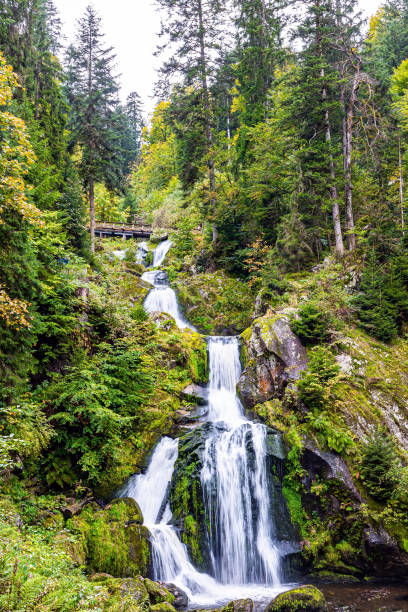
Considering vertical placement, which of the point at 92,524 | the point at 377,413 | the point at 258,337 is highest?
the point at 258,337

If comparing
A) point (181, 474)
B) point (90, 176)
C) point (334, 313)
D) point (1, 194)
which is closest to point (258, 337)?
point (334, 313)

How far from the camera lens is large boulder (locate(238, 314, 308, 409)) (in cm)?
1170

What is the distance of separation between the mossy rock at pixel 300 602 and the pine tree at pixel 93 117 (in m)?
18.0

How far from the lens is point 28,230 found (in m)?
7.91

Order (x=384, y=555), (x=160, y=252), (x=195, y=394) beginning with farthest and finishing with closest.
Answer: 1. (x=160, y=252)
2. (x=195, y=394)
3. (x=384, y=555)

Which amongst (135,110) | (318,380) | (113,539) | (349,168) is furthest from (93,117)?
(135,110)

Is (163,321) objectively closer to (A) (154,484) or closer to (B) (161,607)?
(A) (154,484)

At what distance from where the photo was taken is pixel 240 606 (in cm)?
677

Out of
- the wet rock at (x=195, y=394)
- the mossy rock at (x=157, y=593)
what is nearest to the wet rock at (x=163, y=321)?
the wet rock at (x=195, y=394)

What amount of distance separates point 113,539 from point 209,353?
28.0 feet

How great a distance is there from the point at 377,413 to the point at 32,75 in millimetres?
21153

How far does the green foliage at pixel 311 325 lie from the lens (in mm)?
11969

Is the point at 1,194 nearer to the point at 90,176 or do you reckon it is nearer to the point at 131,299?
the point at 131,299

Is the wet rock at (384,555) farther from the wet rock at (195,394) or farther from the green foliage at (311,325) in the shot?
the wet rock at (195,394)
